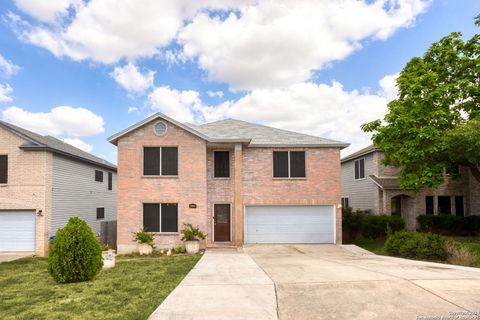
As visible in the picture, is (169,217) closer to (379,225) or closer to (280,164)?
(280,164)

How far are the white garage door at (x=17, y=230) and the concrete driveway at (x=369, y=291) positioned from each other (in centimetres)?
1256

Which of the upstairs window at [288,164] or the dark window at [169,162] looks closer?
the dark window at [169,162]

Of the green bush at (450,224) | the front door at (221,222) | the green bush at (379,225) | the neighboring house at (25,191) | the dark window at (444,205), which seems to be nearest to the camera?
the neighboring house at (25,191)

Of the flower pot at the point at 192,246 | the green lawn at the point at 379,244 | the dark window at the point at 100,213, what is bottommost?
the green lawn at the point at 379,244

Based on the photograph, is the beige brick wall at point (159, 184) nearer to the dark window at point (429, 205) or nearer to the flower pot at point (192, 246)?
the flower pot at point (192, 246)

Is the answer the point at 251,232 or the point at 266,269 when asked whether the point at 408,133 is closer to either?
the point at 251,232

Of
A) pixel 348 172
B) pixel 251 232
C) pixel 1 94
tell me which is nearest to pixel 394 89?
pixel 348 172

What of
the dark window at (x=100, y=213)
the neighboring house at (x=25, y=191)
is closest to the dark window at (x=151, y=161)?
the neighboring house at (x=25, y=191)

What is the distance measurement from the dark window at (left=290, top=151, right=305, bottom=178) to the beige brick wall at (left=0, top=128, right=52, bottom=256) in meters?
12.4

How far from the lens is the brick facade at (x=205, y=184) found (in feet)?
54.0

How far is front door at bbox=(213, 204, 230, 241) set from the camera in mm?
17516

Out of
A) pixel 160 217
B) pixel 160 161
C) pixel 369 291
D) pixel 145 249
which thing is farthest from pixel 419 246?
pixel 160 161

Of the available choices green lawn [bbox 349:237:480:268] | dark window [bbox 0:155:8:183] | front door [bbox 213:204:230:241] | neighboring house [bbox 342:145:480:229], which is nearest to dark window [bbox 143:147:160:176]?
front door [bbox 213:204:230:241]

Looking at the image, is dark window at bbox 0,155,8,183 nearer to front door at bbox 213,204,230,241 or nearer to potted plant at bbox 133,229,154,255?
potted plant at bbox 133,229,154,255
